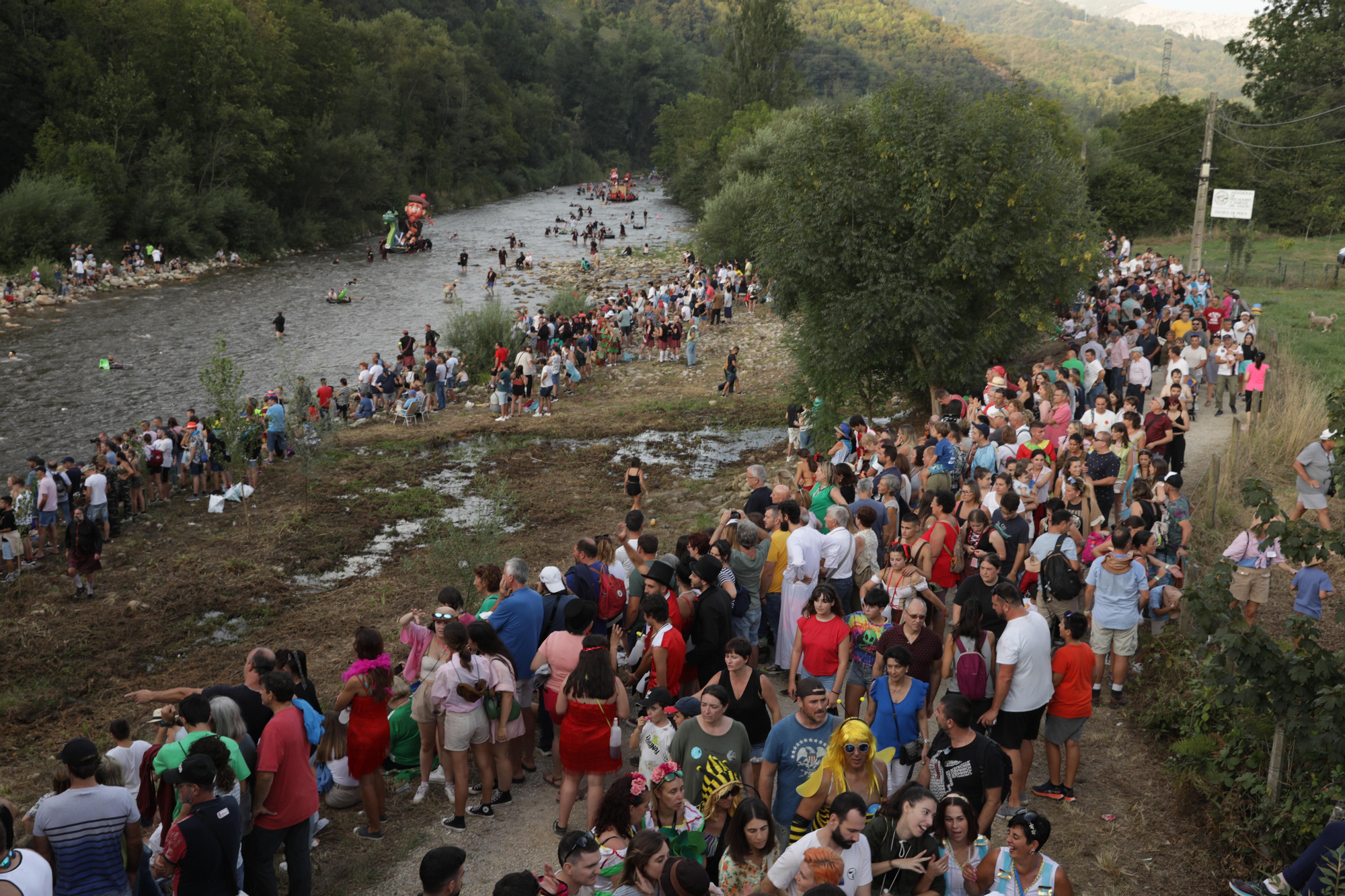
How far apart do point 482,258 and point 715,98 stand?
2930cm

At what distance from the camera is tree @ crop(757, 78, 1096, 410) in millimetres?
15523

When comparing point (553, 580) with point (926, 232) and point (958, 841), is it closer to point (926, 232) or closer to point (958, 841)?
point (958, 841)

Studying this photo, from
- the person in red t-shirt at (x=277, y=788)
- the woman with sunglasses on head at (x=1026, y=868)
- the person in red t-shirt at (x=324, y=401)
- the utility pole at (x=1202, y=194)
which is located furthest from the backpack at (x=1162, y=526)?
the utility pole at (x=1202, y=194)

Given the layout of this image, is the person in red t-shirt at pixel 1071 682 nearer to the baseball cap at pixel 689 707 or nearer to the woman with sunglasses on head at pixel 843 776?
the woman with sunglasses on head at pixel 843 776

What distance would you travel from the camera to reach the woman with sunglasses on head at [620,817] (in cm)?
427

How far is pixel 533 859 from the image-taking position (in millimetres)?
5844

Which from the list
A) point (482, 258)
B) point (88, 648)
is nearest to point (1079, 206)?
point (88, 648)

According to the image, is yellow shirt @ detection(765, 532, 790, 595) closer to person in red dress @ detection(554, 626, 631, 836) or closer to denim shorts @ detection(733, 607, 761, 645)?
denim shorts @ detection(733, 607, 761, 645)

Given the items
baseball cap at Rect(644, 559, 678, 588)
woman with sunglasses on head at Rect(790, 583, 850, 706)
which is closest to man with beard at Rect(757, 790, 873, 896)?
woman with sunglasses on head at Rect(790, 583, 850, 706)

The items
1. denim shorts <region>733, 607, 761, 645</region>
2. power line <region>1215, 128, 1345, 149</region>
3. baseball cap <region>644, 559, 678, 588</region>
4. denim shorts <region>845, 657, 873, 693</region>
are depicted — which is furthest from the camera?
power line <region>1215, 128, 1345, 149</region>

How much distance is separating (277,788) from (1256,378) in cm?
1484

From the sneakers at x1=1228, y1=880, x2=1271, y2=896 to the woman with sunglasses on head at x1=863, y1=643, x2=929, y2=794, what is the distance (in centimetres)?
186

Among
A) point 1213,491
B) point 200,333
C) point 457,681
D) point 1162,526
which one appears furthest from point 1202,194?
point 200,333

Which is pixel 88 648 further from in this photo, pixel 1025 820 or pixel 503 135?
pixel 503 135
